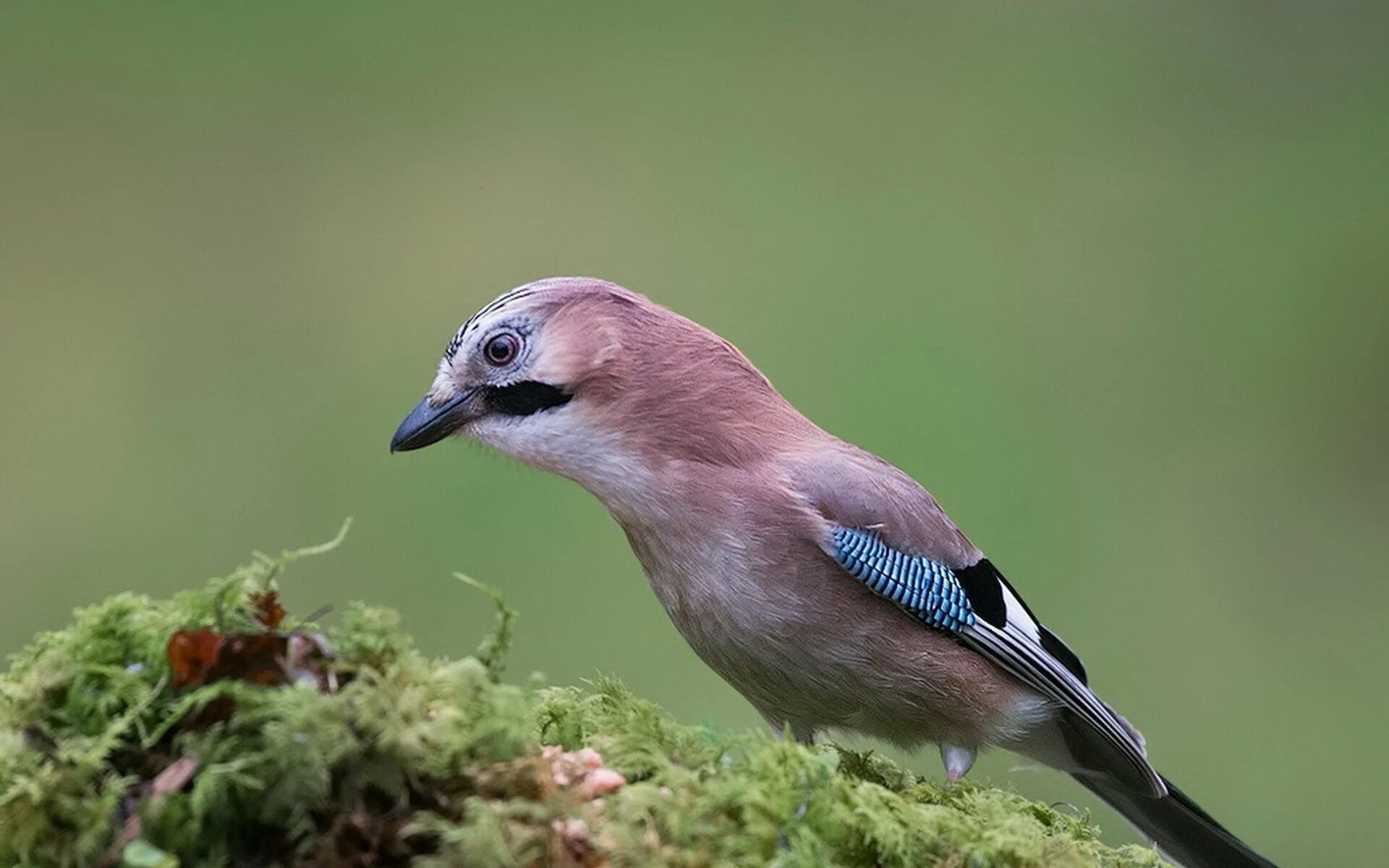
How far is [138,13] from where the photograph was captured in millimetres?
12594

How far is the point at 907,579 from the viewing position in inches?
160

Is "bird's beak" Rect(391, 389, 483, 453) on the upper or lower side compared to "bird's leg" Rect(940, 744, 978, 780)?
upper

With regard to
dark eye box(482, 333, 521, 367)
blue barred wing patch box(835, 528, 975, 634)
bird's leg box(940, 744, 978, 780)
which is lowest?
bird's leg box(940, 744, 978, 780)

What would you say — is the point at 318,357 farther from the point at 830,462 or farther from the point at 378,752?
the point at 378,752

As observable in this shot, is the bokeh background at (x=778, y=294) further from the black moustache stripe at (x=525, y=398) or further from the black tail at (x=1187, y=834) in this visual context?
the black moustache stripe at (x=525, y=398)

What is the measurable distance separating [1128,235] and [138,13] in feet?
24.4

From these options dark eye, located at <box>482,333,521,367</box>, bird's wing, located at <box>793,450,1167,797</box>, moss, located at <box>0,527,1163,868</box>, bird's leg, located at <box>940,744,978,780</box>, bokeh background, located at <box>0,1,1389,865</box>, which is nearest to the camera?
moss, located at <box>0,527,1163,868</box>

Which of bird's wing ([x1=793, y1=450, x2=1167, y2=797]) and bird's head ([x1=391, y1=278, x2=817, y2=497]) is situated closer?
bird's head ([x1=391, y1=278, x2=817, y2=497])

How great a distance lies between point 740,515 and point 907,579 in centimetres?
47

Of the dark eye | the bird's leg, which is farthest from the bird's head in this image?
the bird's leg

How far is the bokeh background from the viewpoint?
8562 millimetres

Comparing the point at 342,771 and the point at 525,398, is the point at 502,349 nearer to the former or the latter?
the point at 525,398

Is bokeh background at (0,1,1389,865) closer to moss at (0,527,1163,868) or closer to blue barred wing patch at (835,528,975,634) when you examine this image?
blue barred wing patch at (835,528,975,634)

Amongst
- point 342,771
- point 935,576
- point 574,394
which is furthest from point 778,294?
point 342,771
